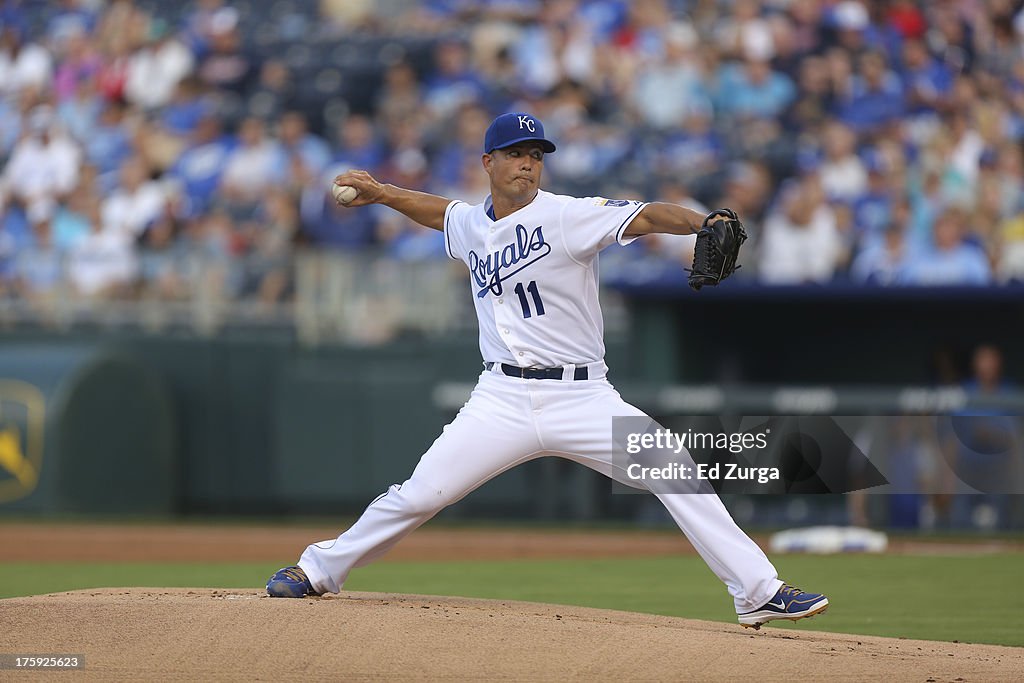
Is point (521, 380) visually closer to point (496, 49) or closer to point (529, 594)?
point (529, 594)

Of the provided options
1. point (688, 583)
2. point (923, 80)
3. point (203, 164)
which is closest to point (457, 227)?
point (688, 583)

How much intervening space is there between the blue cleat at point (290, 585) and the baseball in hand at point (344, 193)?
1.35 meters

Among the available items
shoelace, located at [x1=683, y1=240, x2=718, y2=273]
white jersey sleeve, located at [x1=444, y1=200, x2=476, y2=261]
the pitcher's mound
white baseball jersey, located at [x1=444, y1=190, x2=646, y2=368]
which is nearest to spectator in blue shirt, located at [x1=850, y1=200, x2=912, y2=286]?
the pitcher's mound

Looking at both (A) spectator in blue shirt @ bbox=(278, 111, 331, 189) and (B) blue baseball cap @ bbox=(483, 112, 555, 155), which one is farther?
(A) spectator in blue shirt @ bbox=(278, 111, 331, 189)

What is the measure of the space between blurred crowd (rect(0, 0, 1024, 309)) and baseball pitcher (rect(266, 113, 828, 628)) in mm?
6915

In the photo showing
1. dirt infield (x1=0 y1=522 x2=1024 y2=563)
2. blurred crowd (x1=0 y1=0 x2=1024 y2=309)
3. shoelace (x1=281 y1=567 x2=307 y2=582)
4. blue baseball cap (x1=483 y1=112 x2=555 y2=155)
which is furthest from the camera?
blurred crowd (x1=0 y1=0 x2=1024 y2=309)

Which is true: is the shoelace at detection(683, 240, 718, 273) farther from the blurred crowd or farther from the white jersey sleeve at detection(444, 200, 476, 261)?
the blurred crowd

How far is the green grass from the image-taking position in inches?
274

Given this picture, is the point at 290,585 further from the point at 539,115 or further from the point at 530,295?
the point at 539,115

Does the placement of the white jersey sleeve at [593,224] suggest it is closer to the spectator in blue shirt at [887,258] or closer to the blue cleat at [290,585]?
the blue cleat at [290,585]

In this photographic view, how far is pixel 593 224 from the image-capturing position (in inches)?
211

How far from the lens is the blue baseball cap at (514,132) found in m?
5.53

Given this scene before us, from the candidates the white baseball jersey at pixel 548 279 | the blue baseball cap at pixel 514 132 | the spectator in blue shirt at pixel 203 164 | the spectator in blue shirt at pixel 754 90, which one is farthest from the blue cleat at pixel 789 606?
the spectator in blue shirt at pixel 203 164

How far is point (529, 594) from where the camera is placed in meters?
7.90
